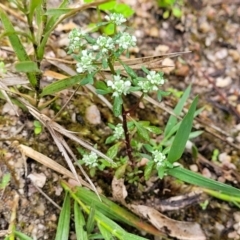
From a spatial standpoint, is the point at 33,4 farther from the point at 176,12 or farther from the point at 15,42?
the point at 176,12

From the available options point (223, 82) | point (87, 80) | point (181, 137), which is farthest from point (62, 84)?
point (223, 82)

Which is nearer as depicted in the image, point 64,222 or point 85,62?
point 85,62

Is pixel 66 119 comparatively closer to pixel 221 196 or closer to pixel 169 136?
pixel 169 136

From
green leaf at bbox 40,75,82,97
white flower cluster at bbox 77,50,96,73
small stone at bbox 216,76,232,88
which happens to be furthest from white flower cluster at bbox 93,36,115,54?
small stone at bbox 216,76,232,88

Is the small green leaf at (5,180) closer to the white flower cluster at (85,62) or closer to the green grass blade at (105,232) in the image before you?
the green grass blade at (105,232)

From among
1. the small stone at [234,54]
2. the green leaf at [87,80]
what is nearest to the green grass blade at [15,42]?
the green leaf at [87,80]

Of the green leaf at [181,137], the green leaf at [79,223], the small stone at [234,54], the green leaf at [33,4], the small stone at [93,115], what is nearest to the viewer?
the green leaf at [33,4]
